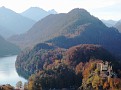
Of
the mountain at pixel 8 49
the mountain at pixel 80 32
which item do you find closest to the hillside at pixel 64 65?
the mountain at pixel 80 32

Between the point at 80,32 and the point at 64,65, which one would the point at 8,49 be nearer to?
the point at 80,32

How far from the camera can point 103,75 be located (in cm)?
4862

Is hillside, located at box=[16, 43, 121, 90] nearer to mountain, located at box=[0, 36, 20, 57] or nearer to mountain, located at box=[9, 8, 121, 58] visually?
mountain, located at box=[9, 8, 121, 58]

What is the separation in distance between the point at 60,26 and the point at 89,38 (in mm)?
29051

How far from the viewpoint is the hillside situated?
51169mm

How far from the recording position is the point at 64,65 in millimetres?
57188

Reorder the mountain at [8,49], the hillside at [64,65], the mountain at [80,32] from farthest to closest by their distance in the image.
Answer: the mountain at [8,49] < the mountain at [80,32] < the hillside at [64,65]

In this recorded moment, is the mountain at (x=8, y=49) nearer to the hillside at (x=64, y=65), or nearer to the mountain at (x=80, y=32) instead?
the mountain at (x=80, y=32)

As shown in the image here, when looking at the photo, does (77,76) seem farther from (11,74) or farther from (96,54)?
(11,74)

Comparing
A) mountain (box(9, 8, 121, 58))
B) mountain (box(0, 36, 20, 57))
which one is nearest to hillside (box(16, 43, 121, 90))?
mountain (box(9, 8, 121, 58))

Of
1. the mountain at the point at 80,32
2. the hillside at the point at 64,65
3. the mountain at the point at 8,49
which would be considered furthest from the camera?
the mountain at the point at 8,49

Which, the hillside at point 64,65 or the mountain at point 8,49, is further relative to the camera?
the mountain at point 8,49

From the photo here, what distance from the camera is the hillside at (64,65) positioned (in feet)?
168

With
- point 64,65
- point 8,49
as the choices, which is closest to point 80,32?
point 8,49
